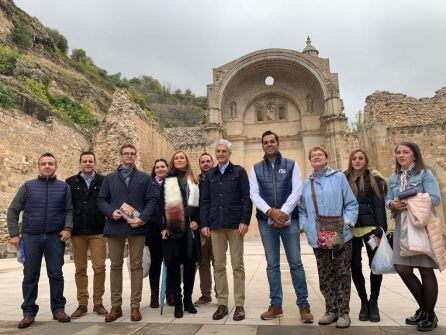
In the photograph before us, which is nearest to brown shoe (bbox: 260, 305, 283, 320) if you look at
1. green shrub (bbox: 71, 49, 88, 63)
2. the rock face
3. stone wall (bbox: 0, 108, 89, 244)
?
stone wall (bbox: 0, 108, 89, 244)

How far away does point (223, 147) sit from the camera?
4309 millimetres

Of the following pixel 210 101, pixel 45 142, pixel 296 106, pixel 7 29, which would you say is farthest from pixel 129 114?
pixel 7 29

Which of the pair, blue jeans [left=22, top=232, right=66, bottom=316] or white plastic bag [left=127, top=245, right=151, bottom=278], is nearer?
blue jeans [left=22, top=232, right=66, bottom=316]

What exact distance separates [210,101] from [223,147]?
18101 millimetres

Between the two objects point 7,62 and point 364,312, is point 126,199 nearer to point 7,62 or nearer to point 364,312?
point 364,312

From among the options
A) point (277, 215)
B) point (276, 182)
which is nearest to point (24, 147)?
point (276, 182)

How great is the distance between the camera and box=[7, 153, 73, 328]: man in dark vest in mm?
4012

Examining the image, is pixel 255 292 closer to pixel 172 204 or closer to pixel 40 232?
pixel 172 204

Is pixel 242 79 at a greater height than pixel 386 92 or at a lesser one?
greater

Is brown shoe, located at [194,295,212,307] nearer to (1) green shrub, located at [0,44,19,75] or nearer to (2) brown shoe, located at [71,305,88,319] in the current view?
(2) brown shoe, located at [71,305,88,319]

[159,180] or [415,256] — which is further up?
[159,180]

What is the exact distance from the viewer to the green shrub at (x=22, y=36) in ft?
112

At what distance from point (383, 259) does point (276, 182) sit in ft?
4.37

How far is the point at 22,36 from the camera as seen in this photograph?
3425 cm
